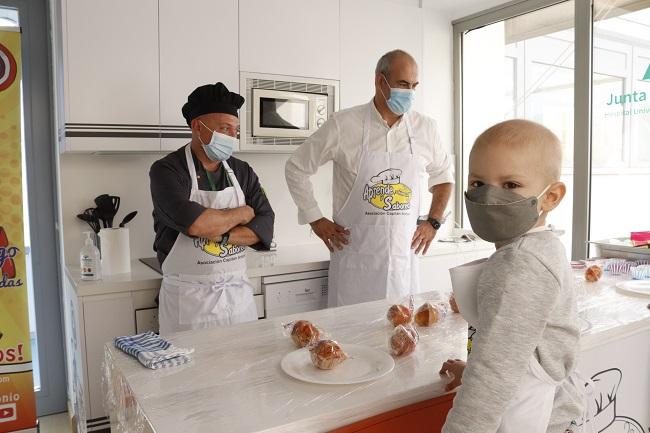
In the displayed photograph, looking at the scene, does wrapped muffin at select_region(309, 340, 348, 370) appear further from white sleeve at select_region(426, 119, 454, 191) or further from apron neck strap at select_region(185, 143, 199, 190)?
white sleeve at select_region(426, 119, 454, 191)

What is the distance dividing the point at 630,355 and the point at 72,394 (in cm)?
277

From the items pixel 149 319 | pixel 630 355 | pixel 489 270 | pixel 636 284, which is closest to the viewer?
pixel 489 270

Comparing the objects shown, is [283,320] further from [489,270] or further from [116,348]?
[489,270]

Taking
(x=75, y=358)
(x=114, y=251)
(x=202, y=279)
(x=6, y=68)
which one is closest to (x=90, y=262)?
(x=114, y=251)

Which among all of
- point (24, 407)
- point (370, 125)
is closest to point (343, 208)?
point (370, 125)

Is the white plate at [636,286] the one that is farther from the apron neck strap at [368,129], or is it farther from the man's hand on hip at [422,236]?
the apron neck strap at [368,129]

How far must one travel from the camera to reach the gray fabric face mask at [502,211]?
968 millimetres

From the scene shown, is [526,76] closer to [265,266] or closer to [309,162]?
[309,162]

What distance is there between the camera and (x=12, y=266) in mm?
2715

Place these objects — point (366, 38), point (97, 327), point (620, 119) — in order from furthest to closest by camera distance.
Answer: point (366, 38)
point (620, 119)
point (97, 327)

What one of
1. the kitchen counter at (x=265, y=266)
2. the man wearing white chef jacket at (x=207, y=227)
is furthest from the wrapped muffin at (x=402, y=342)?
the kitchen counter at (x=265, y=266)

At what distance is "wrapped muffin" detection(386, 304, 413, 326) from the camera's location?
149 cm

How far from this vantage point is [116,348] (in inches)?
53.3

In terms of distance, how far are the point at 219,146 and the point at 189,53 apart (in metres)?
0.90
